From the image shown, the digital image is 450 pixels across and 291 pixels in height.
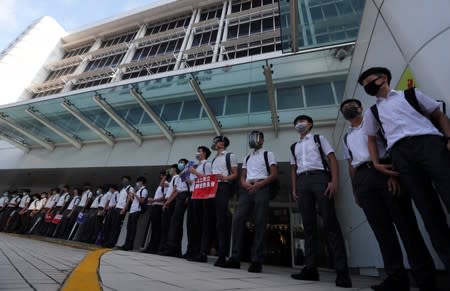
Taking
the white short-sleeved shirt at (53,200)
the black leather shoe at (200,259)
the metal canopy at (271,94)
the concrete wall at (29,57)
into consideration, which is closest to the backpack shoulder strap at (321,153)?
the black leather shoe at (200,259)

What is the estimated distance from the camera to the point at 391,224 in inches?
85.5

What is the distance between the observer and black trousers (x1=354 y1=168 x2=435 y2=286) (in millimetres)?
1828

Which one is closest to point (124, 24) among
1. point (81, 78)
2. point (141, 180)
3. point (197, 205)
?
point (81, 78)

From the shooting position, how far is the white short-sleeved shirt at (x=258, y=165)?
11.3ft

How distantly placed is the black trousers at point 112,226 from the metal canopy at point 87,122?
3497 millimetres

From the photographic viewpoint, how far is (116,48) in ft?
62.0

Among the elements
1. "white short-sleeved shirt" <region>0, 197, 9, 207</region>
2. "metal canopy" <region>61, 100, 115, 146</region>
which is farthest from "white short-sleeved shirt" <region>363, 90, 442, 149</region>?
"white short-sleeved shirt" <region>0, 197, 9, 207</region>

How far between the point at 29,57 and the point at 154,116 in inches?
751

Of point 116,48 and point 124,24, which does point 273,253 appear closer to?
point 116,48

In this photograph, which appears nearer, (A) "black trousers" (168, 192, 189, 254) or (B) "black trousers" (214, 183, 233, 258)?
(B) "black trousers" (214, 183, 233, 258)

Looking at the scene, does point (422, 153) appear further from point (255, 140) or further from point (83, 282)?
point (83, 282)

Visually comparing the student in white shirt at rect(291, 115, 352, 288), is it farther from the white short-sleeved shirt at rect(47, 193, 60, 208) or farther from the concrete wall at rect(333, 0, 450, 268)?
the white short-sleeved shirt at rect(47, 193, 60, 208)

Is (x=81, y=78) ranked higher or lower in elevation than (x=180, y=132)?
higher

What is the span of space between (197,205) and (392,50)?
11.7 feet
